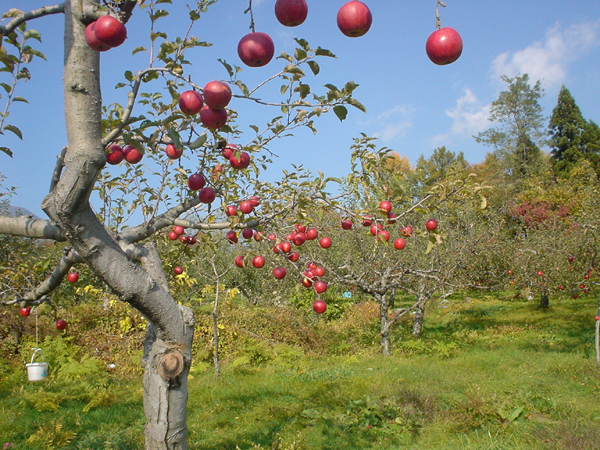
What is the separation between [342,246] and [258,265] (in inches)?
327

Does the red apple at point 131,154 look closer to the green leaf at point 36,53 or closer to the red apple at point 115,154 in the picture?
the red apple at point 115,154

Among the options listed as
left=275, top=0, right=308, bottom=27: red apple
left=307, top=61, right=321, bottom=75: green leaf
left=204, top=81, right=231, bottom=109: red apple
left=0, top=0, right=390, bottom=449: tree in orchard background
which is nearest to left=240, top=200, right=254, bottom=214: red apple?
left=0, top=0, right=390, bottom=449: tree in orchard background

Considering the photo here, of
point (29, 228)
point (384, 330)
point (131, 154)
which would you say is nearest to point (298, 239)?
point (131, 154)

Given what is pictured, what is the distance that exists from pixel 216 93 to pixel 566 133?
1439 inches

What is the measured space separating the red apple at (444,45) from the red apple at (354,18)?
0.74 feet

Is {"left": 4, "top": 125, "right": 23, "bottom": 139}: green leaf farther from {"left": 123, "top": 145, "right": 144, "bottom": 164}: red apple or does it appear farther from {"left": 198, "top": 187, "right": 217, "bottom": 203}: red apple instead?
{"left": 198, "top": 187, "right": 217, "bottom": 203}: red apple

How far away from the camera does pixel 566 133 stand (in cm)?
3128

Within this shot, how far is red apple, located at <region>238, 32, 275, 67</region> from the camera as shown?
138 cm

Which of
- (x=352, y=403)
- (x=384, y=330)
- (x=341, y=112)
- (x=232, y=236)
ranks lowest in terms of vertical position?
(x=352, y=403)

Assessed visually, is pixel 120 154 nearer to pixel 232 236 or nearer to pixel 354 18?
pixel 232 236

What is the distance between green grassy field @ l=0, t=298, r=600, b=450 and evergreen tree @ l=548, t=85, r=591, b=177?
2495cm

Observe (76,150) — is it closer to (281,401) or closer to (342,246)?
(281,401)

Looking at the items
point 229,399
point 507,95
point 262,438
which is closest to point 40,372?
point 229,399

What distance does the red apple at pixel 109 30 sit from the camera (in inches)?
55.1
